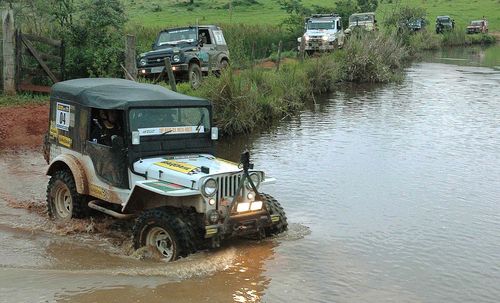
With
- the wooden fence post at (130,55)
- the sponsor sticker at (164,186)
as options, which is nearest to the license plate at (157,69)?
the wooden fence post at (130,55)

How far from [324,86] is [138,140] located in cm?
1664

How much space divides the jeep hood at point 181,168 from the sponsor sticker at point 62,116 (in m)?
1.64

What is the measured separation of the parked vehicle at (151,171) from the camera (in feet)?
23.4

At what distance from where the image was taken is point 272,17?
49656mm

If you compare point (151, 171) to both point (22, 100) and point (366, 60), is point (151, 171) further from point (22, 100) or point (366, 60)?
point (366, 60)

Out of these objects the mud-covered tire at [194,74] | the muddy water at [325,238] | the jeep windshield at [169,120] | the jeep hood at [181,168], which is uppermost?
the mud-covered tire at [194,74]

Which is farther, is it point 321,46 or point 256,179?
point 321,46

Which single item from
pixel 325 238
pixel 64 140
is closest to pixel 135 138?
pixel 64 140

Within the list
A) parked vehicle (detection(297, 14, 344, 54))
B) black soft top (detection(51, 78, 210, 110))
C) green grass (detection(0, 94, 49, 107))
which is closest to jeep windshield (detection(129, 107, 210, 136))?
black soft top (detection(51, 78, 210, 110))

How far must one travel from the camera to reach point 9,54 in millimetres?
16219

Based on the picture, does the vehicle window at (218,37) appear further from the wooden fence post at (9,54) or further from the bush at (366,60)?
the bush at (366,60)

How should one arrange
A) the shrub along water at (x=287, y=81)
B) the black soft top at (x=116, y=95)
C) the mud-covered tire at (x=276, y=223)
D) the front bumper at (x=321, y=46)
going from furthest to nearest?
1. the front bumper at (x=321, y=46)
2. the shrub along water at (x=287, y=81)
3. the black soft top at (x=116, y=95)
4. the mud-covered tire at (x=276, y=223)

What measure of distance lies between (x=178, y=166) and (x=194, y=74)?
448 inches

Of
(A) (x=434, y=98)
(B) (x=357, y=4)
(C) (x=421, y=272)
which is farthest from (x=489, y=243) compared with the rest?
(B) (x=357, y=4)
